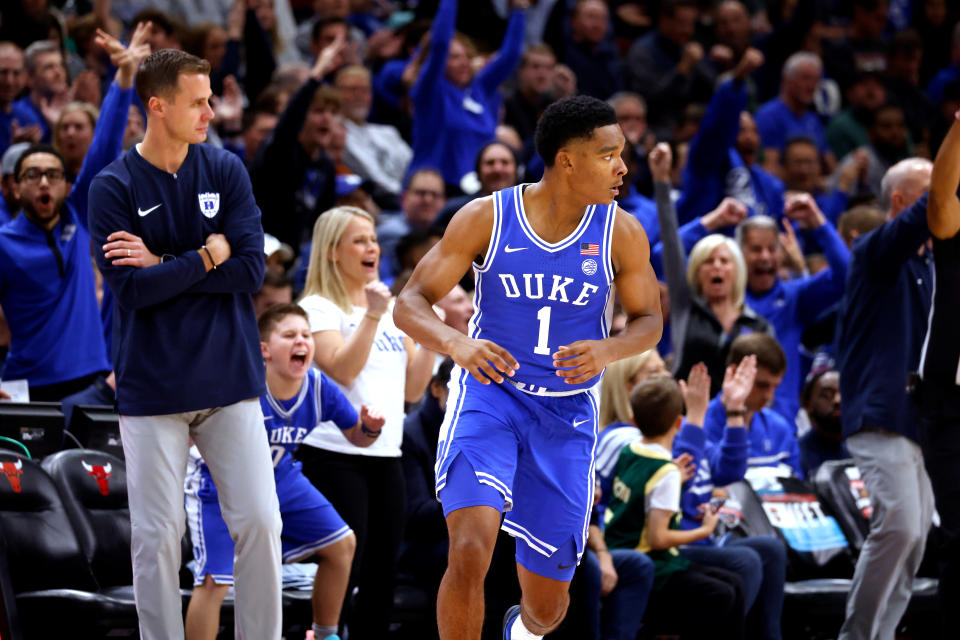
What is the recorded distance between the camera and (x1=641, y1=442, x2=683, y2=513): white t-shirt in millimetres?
6638

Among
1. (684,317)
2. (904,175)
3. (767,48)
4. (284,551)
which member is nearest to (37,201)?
(284,551)

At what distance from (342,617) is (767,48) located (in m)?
10.0

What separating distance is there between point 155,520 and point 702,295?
444cm

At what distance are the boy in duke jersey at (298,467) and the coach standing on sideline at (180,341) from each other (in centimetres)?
74

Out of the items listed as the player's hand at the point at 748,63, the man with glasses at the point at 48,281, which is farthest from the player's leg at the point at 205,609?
the player's hand at the point at 748,63

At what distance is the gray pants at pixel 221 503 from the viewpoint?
4957mm

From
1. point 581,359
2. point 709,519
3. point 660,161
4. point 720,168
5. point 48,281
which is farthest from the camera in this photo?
point 720,168

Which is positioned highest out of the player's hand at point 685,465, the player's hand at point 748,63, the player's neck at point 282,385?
the player's hand at point 748,63

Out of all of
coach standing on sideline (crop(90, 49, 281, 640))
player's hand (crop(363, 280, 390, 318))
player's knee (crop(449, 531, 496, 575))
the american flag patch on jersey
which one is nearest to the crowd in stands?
player's hand (crop(363, 280, 390, 318))

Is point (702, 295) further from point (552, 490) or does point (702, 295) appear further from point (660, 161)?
point (552, 490)

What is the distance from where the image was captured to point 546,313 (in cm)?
500

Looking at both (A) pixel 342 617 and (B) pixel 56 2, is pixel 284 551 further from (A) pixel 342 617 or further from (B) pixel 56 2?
(B) pixel 56 2

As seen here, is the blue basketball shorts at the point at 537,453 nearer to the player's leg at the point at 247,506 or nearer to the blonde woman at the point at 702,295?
the player's leg at the point at 247,506

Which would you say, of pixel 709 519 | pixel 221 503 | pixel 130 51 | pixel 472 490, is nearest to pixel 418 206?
pixel 130 51
